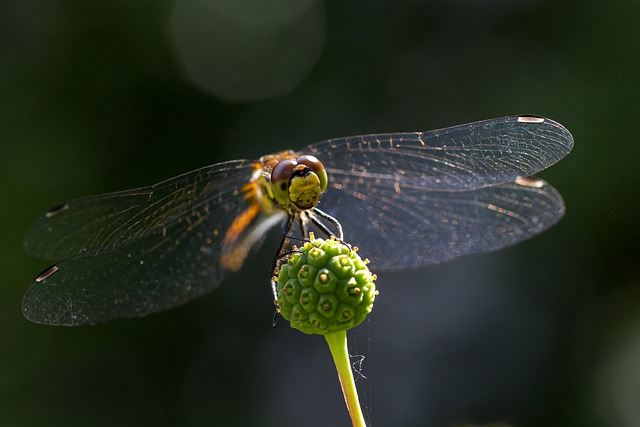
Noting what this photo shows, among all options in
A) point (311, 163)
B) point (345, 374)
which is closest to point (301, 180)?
point (311, 163)

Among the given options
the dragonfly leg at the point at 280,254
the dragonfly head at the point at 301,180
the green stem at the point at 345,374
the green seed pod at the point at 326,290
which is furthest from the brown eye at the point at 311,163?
the green stem at the point at 345,374

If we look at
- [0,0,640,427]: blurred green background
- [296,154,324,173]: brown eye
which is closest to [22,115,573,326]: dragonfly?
[296,154,324,173]: brown eye

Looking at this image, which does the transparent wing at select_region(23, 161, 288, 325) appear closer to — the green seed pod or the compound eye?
the compound eye

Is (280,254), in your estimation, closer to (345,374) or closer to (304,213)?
(304,213)

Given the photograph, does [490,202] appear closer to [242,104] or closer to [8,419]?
[242,104]

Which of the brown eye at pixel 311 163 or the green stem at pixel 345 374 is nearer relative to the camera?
the green stem at pixel 345 374

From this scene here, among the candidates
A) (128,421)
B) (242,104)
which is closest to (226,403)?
(128,421)

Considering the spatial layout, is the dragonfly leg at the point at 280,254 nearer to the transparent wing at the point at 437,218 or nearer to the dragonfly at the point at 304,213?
the dragonfly at the point at 304,213
